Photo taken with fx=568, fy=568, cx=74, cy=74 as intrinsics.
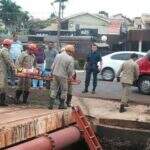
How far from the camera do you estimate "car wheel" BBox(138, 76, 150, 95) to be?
19531 mm

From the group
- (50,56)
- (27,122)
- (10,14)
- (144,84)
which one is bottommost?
(27,122)

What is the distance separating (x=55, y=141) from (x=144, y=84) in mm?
8445

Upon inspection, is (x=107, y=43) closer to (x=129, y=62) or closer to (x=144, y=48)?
(x=144, y=48)

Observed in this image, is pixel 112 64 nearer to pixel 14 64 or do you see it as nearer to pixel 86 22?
pixel 14 64

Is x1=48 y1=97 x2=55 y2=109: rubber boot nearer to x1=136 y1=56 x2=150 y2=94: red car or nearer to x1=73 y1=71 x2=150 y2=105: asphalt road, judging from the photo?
x1=73 y1=71 x2=150 y2=105: asphalt road

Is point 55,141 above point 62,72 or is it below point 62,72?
below

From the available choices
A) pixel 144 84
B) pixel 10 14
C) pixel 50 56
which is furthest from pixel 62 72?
pixel 10 14

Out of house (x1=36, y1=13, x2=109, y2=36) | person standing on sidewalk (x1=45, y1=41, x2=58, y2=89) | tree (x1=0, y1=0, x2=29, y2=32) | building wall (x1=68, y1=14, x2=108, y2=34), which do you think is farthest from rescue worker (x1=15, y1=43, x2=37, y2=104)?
building wall (x1=68, y1=14, x2=108, y2=34)

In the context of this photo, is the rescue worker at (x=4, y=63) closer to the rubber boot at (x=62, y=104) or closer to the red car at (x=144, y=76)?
the rubber boot at (x=62, y=104)

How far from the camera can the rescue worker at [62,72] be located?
43.9 feet

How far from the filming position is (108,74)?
26.6m

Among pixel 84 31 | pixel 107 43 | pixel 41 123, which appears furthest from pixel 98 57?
pixel 84 31

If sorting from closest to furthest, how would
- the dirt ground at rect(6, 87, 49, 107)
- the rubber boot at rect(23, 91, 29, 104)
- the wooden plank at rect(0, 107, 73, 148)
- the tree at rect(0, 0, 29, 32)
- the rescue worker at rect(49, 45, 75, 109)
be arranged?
the wooden plank at rect(0, 107, 73, 148), the rescue worker at rect(49, 45, 75, 109), the rubber boot at rect(23, 91, 29, 104), the dirt ground at rect(6, 87, 49, 107), the tree at rect(0, 0, 29, 32)

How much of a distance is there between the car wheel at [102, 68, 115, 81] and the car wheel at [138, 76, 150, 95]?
6.76 metres
